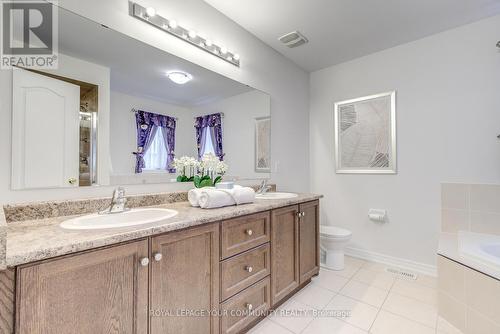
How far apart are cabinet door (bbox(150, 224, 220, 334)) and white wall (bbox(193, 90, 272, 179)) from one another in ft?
3.05

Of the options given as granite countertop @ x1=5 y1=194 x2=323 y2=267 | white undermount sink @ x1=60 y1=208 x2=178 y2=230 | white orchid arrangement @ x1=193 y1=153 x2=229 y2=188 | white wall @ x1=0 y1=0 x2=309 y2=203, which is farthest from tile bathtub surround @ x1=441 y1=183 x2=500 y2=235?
white undermount sink @ x1=60 y1=208 x2=178 y2=230

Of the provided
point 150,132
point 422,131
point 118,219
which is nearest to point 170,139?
point 150,132

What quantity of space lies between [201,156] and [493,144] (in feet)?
8.17

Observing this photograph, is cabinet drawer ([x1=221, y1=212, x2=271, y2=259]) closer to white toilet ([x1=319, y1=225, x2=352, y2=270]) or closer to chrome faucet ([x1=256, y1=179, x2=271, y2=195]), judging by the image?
chrome faucet ([x1=256, y1=179, x2=271, y2=195])

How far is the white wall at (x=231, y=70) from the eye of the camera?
47.9 inches

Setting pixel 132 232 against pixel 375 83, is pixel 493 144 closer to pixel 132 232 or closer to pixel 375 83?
pixel 375 83

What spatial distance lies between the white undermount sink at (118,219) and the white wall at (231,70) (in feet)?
0.66

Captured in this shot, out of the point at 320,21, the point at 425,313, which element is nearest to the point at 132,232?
the point at 425,313

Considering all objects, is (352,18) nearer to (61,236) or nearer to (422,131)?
(422,131)

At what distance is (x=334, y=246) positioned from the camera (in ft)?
7.81

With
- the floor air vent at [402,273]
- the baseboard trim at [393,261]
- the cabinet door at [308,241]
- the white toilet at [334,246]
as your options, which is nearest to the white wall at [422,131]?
the baseboard trim at [393,261]

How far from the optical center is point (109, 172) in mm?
1372

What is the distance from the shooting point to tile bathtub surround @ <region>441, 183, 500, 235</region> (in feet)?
6.34

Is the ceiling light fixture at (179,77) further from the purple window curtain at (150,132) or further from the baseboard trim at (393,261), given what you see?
the baseboard trim at (393,261)
